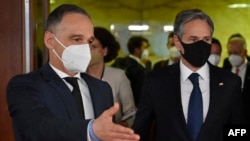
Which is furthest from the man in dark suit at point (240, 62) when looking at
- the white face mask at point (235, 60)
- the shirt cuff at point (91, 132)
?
the shirt cuff at point (91, 132)

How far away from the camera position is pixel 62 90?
6.49 feet

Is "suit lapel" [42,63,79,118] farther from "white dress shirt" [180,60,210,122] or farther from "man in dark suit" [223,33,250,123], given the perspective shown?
"man in dark suit" [223,33,250,123]

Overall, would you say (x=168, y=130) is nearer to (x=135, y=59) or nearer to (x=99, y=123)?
(x=99, y=123)

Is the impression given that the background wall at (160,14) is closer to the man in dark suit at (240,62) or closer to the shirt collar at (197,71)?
the man in dark suit at (240,62)

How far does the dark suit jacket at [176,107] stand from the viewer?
2.57 meters

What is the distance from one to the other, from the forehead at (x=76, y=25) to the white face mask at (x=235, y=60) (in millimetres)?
3817

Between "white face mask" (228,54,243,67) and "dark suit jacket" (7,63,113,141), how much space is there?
12.1 ft

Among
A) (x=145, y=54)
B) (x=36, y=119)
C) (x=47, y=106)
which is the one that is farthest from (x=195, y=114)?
(x=145, y=54)

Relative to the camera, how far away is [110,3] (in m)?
7.46

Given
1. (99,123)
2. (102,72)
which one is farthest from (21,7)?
(99,123)

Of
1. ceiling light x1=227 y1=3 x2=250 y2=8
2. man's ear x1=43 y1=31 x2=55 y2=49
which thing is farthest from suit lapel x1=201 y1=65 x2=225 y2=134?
ceiling light x1=227 y1=3 x2=250 y2=8

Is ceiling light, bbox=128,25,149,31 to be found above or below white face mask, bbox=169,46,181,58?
above

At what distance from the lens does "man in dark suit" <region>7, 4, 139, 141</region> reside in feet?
5.11

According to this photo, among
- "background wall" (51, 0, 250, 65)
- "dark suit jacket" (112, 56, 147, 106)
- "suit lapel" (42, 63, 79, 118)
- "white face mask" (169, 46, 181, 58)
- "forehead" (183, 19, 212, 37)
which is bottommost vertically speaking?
"dark suit jacket" (112, 56, 147, 106)
